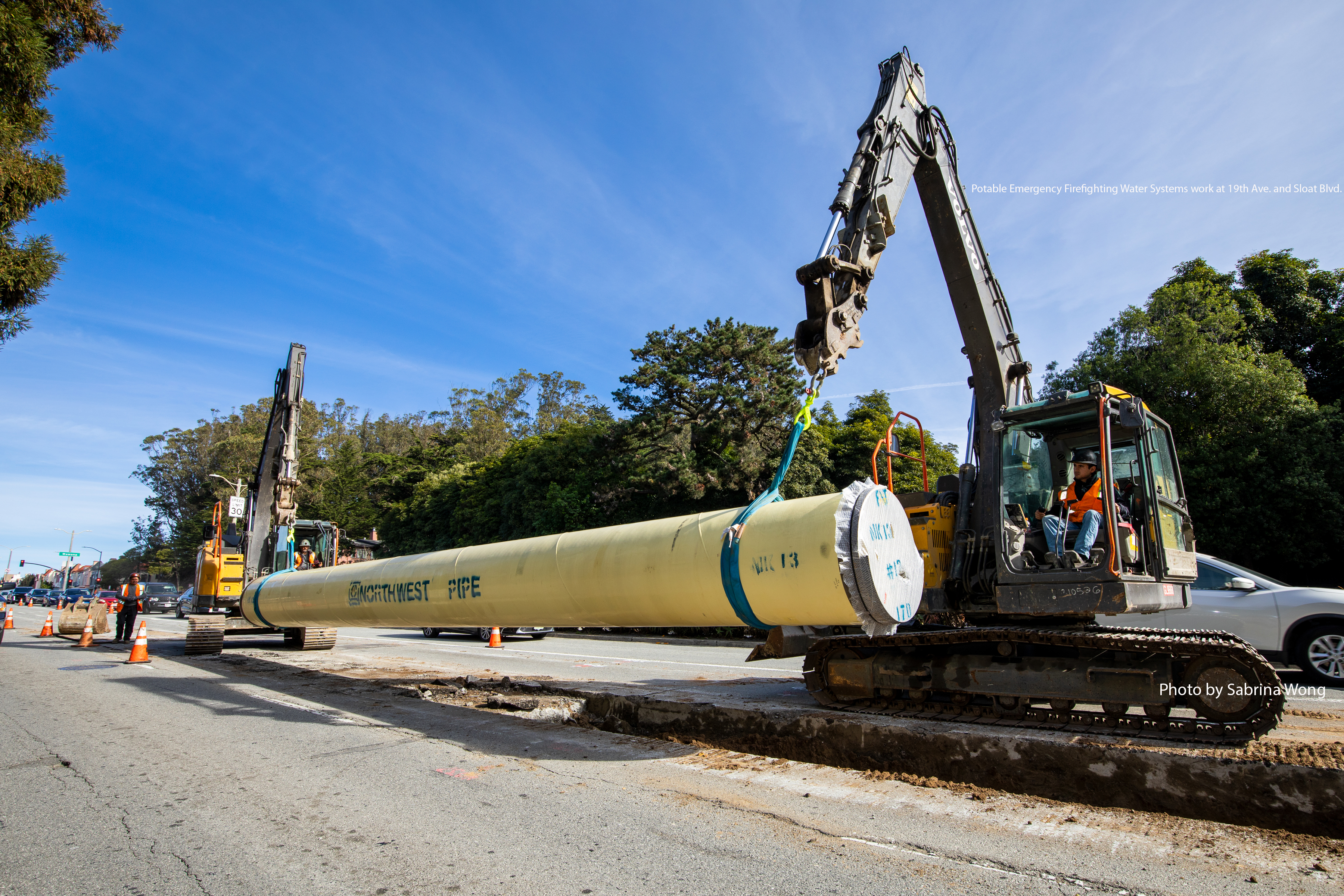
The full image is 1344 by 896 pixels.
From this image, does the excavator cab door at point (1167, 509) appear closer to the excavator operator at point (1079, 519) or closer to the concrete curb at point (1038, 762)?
the excavator operator at point (1079, 519)

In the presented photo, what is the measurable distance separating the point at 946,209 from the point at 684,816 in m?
6.28

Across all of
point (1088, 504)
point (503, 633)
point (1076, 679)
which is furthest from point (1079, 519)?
point (503, 633)

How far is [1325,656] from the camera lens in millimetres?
8312

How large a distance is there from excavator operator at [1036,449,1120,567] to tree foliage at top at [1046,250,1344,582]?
54.0ft

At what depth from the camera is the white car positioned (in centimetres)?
830

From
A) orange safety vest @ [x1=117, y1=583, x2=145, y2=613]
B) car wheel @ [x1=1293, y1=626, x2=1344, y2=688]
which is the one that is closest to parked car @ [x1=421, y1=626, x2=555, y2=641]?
orange safety vest @ [x1=117, y1=583, x2=145, y2=613]

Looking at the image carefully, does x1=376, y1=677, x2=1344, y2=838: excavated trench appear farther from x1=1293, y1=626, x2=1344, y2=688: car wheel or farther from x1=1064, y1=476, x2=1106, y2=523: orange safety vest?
x1=1293, y1=626, x2=1344, y2=688: car wheel

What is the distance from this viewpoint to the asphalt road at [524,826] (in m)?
3.17

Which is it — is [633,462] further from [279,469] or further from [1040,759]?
[1040,759]

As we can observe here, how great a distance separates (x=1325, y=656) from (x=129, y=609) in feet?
68.9

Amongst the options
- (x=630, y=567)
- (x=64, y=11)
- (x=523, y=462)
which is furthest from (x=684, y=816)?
(x=523, y=462)

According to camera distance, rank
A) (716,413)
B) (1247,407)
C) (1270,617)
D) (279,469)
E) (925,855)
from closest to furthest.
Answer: (925,855)
(1270,617)
(279,469)
(1247,407)
(716,413)

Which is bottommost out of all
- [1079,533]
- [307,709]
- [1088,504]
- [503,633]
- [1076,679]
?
[503,633]

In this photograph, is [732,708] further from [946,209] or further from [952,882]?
[946,209]
